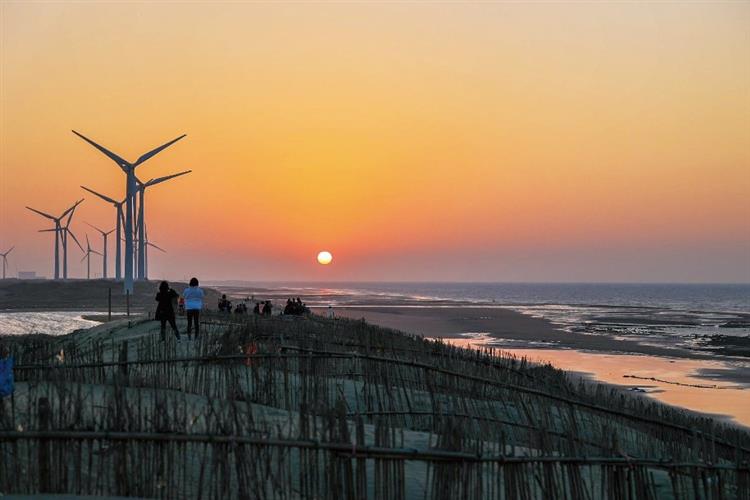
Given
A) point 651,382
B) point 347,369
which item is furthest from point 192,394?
point 651,382

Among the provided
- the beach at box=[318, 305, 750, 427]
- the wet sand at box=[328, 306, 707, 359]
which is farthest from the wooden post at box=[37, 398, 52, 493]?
the wet sand at box=[328, 306, 707, 359]

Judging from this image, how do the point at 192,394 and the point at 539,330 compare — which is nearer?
the point at 192,394

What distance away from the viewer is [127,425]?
25.8ft

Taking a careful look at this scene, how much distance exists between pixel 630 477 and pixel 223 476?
410cm

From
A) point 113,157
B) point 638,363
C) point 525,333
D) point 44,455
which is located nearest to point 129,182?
point 113,157

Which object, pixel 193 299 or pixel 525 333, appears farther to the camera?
pixel 525 333

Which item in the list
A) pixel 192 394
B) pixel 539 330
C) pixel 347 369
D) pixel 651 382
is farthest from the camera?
pixel 539 330

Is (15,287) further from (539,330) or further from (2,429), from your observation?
(2,429)

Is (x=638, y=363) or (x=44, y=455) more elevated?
(x=44, y=455)

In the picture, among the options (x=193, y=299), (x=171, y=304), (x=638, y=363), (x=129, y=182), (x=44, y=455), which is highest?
(x=129, y=182)

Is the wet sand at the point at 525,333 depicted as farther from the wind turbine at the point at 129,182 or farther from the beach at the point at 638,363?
the wind turbine at the point at 129,182

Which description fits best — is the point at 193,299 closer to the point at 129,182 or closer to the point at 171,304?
the point at 171,304

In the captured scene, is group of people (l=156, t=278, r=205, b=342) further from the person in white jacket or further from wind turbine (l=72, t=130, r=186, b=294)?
wind turbine (l=72, t=130, r=186, b=294)

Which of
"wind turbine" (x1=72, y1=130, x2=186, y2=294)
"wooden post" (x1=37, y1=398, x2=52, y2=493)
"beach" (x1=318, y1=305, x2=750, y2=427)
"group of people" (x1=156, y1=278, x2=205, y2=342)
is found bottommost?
"beach" (x1=318, y1=305, x2=750, y2=427)
